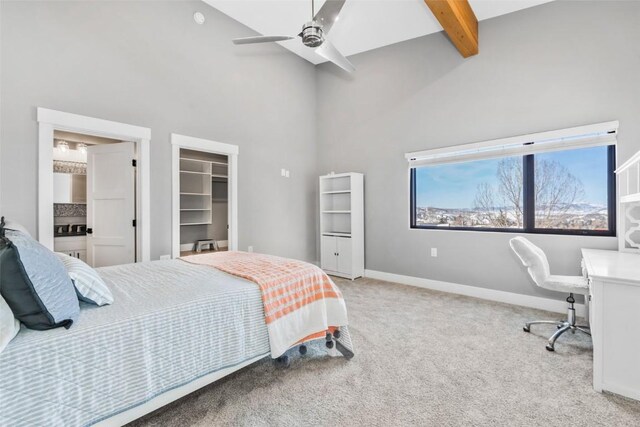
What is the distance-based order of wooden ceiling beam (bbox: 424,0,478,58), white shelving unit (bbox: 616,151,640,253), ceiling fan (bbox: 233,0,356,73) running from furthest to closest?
wooden ceiling beam (bbox: 424,0,478,58)
white shelving unit (bbox: 616,151,640,253)
ceiling fan (bbox: 233,0,356,73)

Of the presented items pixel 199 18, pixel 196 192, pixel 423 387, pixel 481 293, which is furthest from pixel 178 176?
pixel 481 293

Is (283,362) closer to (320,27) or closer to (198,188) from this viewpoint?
(320,27)

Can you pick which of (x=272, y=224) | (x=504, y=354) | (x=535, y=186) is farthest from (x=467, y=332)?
(x=272, y=224)

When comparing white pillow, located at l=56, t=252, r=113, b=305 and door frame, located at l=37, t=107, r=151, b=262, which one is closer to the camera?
white pillow, located at l=56, t=252, r=113, b=305

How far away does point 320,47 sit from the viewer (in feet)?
9.08

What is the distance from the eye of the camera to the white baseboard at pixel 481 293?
3.18m

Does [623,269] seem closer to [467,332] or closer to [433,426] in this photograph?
[467,332]

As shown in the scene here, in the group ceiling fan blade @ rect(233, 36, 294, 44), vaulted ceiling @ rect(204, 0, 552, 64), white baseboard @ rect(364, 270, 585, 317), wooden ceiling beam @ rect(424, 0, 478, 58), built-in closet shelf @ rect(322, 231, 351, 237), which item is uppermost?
vaulted ceiling @ rect(204, 0, 552, 64)

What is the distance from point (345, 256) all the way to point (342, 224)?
0.64 meters

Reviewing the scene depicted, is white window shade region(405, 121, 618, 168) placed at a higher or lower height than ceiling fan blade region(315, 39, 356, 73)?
lower

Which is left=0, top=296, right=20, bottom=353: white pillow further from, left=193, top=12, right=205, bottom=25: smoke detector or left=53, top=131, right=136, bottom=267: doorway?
left=193, top=12, right=205, bottom=25: smoke detector

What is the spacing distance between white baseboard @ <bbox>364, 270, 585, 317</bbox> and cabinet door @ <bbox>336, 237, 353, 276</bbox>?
1.16 ft

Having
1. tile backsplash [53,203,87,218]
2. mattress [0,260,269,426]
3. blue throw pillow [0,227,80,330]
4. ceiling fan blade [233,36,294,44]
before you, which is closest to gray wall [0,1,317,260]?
ceiling fan blade [233,36,294,44]

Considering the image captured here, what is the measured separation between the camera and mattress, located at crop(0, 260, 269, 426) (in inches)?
42.9
